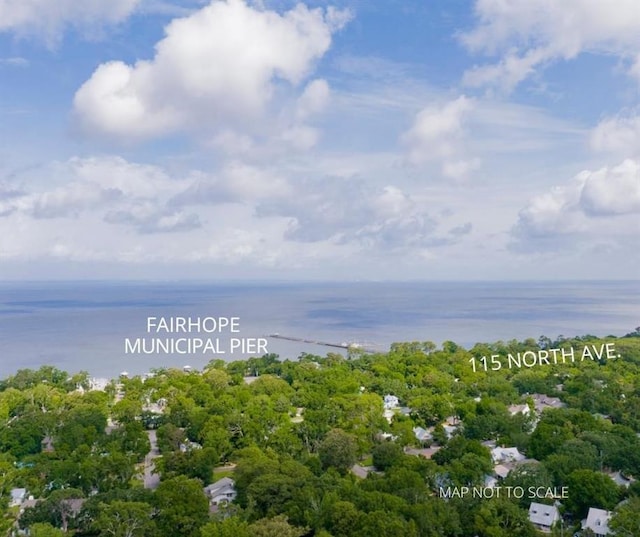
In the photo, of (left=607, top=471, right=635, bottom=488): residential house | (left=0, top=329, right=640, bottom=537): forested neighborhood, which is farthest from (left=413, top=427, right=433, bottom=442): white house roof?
(left=607, top=471, right=635, bottom=488): residential house

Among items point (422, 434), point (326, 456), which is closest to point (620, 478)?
point (422, 434)

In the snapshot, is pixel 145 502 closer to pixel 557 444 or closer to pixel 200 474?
pixel 200 474

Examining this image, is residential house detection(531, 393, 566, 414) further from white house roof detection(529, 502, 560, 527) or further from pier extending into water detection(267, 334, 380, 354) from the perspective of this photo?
pier extending into water detection(267, 334, 380, 354)

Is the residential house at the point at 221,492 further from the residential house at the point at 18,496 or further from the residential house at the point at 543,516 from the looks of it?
the residential house at the point at 543,516

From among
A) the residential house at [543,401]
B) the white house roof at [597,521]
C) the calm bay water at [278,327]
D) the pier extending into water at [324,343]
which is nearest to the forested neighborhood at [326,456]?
the white house roof at [597,521]

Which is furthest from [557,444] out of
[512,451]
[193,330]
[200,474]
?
[193,330]

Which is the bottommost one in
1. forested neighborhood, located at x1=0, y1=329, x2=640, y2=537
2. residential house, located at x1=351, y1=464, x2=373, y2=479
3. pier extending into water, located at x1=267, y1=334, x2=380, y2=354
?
residential house, located at x1=351, y1=464, x2=373, y2=479

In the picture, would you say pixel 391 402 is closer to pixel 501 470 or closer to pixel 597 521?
pixel 501 470

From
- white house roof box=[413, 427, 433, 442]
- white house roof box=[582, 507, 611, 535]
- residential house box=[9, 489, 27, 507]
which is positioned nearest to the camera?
white house roof box=[582, 507, 611, 535]

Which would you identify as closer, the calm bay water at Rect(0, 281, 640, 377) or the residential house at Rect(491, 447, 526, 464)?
the residential house at Rect(491, 447, 526, 464)
